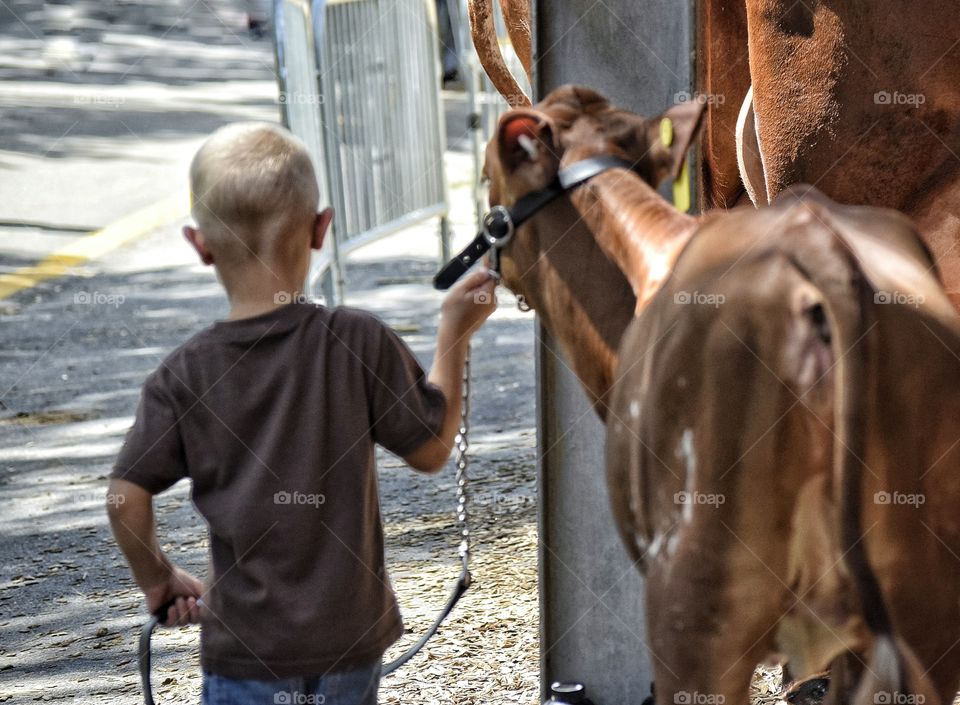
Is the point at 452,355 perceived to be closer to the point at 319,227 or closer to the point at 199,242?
the point at 319,227

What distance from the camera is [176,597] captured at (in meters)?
2.45

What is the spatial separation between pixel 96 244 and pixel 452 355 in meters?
8.52

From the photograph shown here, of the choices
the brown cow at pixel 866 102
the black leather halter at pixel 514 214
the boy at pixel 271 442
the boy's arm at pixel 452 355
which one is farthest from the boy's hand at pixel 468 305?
the brown cow at pixel 866 102

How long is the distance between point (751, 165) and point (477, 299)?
1.87 m

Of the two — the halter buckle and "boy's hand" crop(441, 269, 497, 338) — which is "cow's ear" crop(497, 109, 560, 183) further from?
"boy's hand" crop(441, 269, 497, 338)

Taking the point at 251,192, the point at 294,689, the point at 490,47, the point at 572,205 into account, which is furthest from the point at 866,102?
the point at 490,47

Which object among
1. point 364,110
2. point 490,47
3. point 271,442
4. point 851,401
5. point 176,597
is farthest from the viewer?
point 364,110

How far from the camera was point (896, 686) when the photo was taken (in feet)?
7.66

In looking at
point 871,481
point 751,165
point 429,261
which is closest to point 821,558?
point 871,481

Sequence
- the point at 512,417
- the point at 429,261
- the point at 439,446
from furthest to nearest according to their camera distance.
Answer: the point at 429,261, the point at 512,417, the point at 439,446

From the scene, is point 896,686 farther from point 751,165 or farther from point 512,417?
point 512,417

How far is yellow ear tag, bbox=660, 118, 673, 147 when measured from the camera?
9.16 feet

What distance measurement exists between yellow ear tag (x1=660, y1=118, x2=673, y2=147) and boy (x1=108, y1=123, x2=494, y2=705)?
0.80 metres

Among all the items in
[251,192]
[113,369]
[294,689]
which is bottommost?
[113,369]
